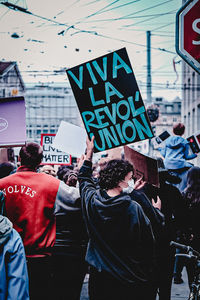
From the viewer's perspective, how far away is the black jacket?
264 centimetres

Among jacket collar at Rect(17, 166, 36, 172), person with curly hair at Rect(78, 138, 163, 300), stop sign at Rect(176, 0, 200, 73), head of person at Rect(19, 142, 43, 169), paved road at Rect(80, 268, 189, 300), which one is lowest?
paved road at Rect(80, 268, 189, 300)

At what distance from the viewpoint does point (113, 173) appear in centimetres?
285

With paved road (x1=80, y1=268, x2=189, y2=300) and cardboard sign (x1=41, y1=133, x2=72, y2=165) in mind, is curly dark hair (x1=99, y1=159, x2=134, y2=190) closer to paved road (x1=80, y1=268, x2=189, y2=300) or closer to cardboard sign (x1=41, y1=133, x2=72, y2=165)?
paved road (x1=80, y1=268, x2=189, y2=300)

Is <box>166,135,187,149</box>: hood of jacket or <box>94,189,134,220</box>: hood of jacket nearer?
<box>94,189,134,220</box>: hood of jacket

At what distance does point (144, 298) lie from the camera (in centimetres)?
280

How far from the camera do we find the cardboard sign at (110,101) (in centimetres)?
332

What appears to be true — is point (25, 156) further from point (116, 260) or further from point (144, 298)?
point (144, 298)

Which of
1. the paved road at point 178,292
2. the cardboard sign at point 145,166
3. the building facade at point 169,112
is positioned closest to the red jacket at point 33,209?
the cardboard sign at point 145,166

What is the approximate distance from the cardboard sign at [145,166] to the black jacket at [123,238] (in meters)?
0.51

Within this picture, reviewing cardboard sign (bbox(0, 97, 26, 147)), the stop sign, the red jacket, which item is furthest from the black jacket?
cardboard sign (bbox(0, 97, 26, 147))

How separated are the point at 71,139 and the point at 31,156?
108cm

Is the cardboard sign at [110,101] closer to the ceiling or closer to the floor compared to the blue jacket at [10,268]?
closer to the ceiling

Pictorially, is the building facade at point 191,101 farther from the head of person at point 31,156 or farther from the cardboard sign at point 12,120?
the head of person at point 31,156

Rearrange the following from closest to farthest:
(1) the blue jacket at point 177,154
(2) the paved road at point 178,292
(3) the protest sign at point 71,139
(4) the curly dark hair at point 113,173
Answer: (4) the curly dark hair at point 113,173
(3) the protest sign at point 71,139
(2) the paved road at point 178,292
(1) the blue jacket at point 177,154
